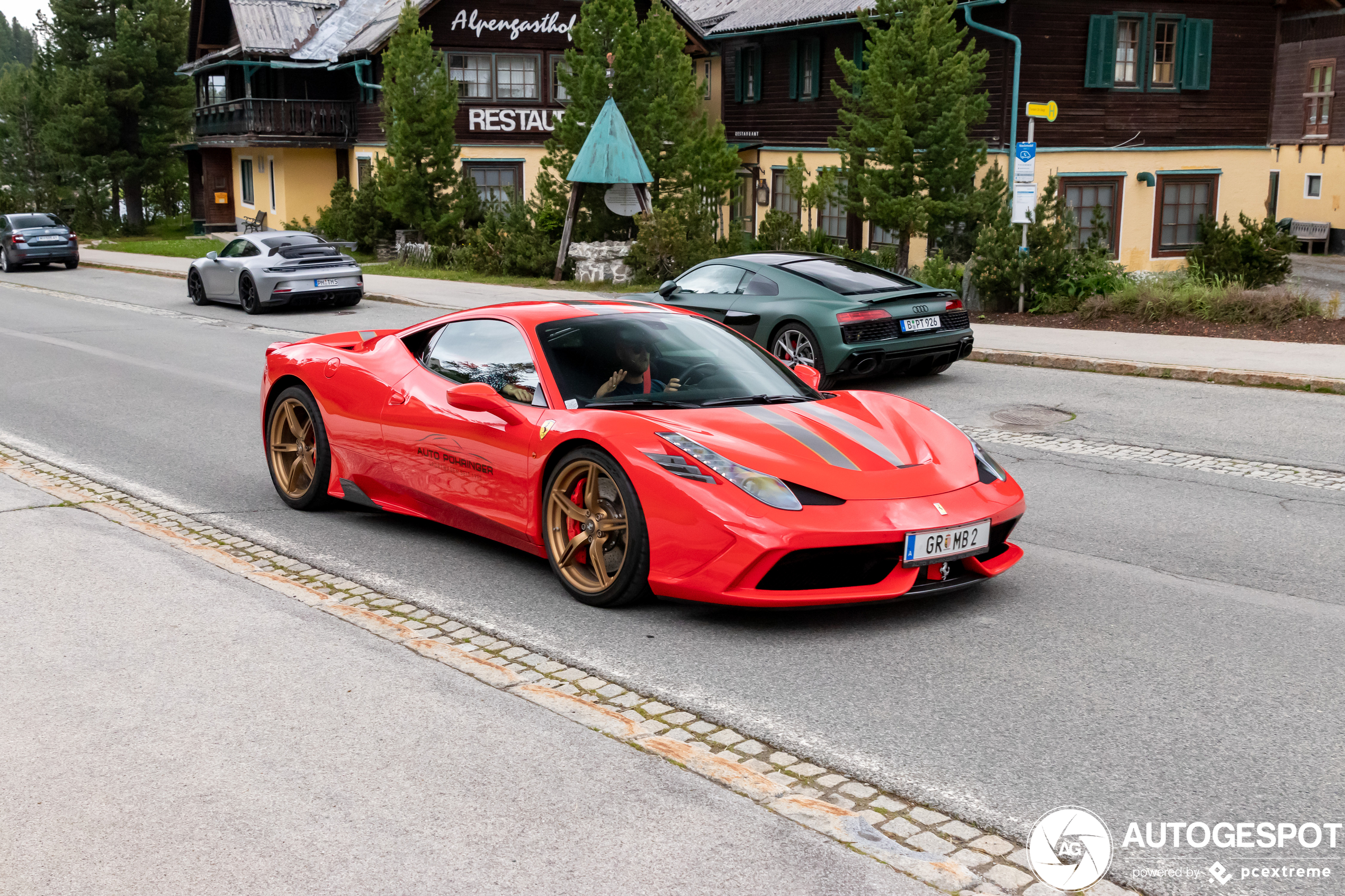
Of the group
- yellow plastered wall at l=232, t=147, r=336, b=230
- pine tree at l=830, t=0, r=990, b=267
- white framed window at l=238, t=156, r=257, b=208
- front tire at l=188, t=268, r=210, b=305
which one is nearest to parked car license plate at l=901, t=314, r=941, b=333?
pine tree at l=830, t=0, r=990, b=267

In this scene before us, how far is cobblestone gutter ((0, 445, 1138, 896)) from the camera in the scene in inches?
143

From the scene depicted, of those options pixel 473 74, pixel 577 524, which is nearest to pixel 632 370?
pixel 577 524

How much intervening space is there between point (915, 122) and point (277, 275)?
11.2 meters

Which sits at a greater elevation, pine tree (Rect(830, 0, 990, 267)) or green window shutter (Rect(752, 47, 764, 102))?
green window shutter (Rect(752, 47, 764, 102))

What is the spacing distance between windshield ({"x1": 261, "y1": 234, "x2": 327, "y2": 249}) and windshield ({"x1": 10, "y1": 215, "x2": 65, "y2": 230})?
634 inches

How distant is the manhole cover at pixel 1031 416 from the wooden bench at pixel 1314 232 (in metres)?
31.2

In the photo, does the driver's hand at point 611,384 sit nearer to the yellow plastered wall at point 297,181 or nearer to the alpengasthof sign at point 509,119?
the alpengasthof sign at point 509,119

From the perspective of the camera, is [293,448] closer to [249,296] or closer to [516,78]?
Answer: [249,296]

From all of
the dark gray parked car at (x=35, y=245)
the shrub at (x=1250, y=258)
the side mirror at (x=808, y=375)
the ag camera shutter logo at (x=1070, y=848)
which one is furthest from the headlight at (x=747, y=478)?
the dark gray parked car at (x=35, y=245)

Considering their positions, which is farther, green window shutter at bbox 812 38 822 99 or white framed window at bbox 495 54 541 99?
white framed window at bbox 495 54 541 99

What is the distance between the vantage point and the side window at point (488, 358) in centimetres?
654

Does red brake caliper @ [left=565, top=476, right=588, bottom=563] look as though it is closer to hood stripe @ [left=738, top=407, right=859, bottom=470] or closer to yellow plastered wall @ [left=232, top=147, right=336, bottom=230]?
hood stripe @ [left=738, top=407, right=859, bottom=470]

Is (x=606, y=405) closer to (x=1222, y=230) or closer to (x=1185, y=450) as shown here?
(x=1185, y=450)

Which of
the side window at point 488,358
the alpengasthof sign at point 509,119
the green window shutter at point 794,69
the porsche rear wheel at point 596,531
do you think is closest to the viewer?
the porsche rear wheel at point 596,531
